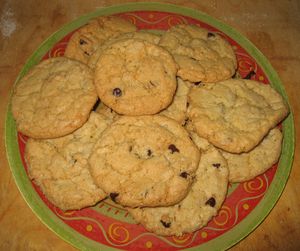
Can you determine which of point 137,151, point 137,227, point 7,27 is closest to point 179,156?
point 137,151

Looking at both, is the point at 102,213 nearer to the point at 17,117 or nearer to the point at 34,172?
the point at 34,172

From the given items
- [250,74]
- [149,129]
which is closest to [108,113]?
[149,129]

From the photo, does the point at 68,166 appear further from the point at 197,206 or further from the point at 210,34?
the point at 210,34

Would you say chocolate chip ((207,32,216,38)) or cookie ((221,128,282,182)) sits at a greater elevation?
chocolate chip ((207,32,216,38))

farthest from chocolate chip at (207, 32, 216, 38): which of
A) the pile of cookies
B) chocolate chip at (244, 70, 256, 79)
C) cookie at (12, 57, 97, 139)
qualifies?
cookie at (12, 57, 97, 139)

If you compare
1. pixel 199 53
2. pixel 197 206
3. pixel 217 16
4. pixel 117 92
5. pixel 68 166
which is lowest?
pixel 197 206

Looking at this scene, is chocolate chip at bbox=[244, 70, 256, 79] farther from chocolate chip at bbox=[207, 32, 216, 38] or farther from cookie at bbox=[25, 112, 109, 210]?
cookie at bbox=[25, 112, 109, 210]
